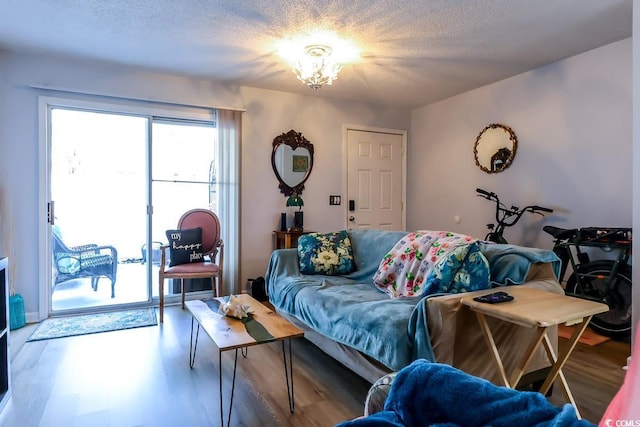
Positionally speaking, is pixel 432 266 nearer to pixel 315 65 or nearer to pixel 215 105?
pixel 315 65

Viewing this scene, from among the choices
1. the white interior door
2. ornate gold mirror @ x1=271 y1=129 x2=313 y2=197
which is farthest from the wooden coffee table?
the white interior door

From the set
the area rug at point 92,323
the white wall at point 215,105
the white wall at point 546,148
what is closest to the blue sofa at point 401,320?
the area rug at point 92,323

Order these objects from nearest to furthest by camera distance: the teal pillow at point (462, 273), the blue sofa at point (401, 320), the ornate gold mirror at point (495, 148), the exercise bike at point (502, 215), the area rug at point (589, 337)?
the blue sofa at point (401, 320) → the teal pillow at point (462, 273) → the area rug at point (589, 337) → the exercise bike at point (502, 215) → the ornate gold mirror at point (495, 148)

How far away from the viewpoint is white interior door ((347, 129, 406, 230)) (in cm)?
506

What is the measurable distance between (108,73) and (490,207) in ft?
13.9

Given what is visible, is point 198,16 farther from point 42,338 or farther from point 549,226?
point 549,226

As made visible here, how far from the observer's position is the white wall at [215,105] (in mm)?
3441

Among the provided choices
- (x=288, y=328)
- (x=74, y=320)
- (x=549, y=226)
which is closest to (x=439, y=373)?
(x=288, y=328)

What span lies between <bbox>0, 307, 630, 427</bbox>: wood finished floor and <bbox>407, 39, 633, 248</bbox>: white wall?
128 centimetres

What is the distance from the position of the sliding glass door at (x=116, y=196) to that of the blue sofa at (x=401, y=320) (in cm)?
185

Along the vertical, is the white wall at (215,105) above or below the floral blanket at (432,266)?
above

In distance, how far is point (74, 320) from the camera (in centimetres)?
353

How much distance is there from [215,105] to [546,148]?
3.43 metres

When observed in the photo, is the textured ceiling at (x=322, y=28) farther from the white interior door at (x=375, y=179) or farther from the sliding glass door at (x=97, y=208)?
the white interior door at (x=375, y=179)
